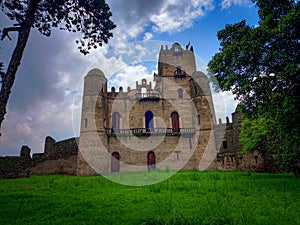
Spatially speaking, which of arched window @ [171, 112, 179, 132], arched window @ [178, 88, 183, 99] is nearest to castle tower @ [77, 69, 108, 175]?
arched window @ [171, 112, 179, 132]

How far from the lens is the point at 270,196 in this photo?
7.36m

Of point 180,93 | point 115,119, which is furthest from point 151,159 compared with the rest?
point 180,93

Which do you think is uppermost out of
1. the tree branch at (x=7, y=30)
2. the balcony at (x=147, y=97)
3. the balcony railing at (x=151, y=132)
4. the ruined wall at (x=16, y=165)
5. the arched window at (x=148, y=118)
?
the balcony at (x=147, y=97)

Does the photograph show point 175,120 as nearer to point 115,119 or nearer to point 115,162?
point 115,119

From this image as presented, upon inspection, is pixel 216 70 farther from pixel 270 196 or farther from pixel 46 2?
pixel 46 2

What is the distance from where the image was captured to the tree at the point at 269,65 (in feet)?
27.3

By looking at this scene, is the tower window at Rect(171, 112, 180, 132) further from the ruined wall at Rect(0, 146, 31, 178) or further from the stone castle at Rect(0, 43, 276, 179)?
the ruined wall at Rect(0, 146, 31, 178)

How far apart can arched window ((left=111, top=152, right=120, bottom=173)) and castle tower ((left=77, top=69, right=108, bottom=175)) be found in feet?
3.91

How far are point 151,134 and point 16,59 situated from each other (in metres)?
17.9

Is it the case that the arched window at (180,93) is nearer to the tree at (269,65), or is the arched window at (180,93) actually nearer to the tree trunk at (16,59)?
the tree at (269,65)

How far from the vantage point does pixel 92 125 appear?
876 inches

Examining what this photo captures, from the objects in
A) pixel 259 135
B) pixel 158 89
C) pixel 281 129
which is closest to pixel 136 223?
pixel 281 129

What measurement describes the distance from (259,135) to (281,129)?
6.55 metres

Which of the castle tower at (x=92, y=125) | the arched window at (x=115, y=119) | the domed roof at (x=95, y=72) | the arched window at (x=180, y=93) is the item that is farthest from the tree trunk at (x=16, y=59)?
the arched window at (x=180, y=93)
